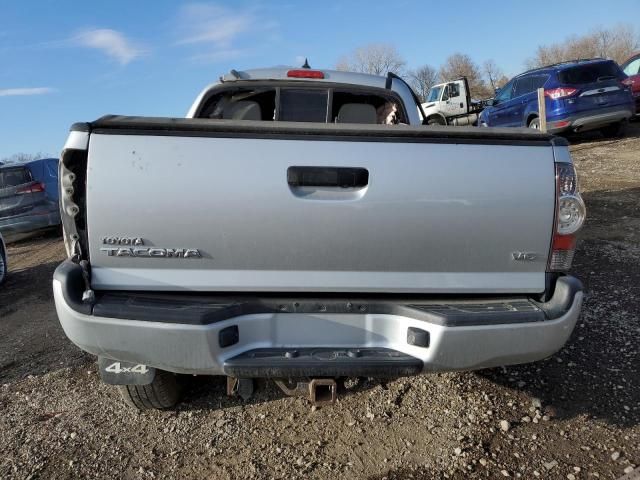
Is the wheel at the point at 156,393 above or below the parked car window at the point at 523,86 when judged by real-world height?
below

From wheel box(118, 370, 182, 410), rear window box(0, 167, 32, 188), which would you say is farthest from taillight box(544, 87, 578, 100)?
rear window box(0, 167, 32, 188)

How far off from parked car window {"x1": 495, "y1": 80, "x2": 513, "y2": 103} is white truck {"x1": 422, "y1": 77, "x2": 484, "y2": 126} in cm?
595

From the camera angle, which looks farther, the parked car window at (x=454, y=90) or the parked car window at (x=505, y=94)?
the parked car window at (x=454, y=90)

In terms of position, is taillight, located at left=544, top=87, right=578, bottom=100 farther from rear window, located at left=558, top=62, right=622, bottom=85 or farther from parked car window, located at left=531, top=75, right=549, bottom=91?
parked car window, located at left=531, top=75, right=549, bottom=91

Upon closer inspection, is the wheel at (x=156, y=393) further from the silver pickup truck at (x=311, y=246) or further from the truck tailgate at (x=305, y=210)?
the truck tailgate at (x=305, y=210)

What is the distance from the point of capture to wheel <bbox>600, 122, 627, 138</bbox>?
12.3 metres

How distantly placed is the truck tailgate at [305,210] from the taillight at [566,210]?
4cm

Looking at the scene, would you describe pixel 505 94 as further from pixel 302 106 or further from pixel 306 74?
pixel 306 74

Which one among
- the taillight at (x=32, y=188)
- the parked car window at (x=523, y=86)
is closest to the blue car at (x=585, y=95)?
the parked car window at (x=523, y=86)

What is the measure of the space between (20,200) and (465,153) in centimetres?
938

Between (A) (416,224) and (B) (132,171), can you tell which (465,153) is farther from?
(B) (132,171)

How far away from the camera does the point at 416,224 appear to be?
2.06 m

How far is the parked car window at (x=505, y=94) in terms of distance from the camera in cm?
1265

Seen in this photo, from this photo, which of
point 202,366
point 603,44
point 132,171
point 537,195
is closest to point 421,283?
point 537,195
